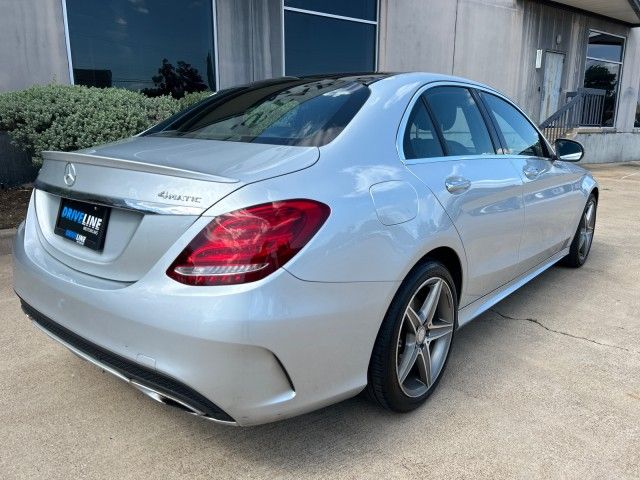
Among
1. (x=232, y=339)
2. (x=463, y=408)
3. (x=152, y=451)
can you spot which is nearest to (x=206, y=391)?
(x=232, y=339)

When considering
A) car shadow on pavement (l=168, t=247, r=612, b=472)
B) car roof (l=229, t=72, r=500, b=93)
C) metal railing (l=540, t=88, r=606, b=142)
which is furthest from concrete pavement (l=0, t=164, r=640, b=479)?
metal railing (l=540, t=88, r=606, b=142)

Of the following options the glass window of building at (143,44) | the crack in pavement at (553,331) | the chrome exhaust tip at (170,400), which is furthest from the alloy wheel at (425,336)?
the glass window of building at (143,44)

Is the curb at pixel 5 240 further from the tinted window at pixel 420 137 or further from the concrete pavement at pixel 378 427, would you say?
the tinted window at pixel 420 137

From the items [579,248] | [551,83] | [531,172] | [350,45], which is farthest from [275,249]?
[551,83]

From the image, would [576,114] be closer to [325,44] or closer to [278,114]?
[325,44]

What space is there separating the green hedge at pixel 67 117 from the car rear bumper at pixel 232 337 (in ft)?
12.6

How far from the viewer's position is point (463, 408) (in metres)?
2.53

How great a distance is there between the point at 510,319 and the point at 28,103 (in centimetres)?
520

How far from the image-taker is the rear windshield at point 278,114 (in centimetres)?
230

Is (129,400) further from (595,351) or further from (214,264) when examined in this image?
(595,351)

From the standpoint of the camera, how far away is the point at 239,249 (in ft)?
5.69

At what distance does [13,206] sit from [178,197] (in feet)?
16.3

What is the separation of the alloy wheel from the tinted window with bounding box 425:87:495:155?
798 mm

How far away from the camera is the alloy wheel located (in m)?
2.40
